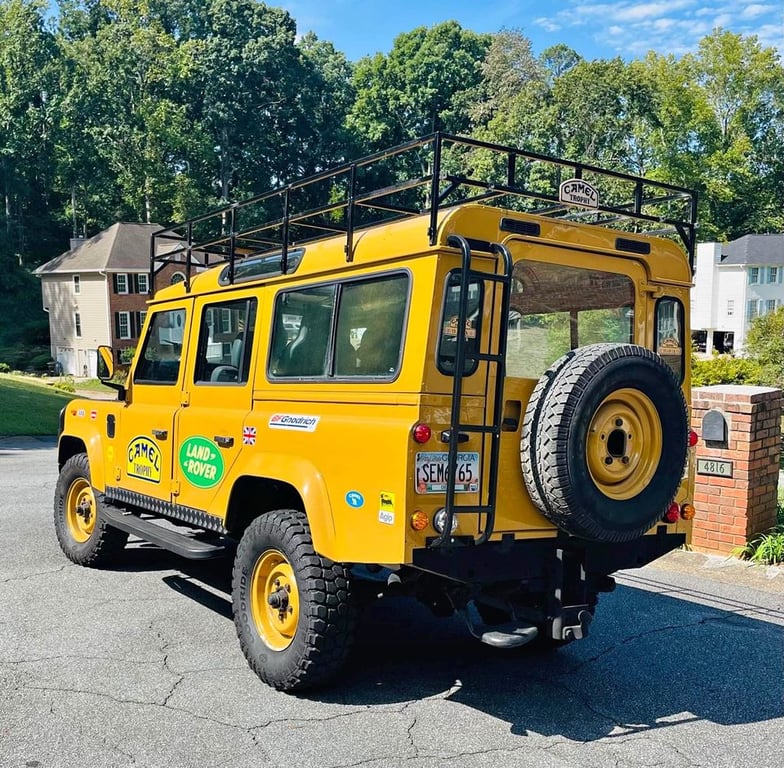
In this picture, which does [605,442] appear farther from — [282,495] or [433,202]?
[282,495]

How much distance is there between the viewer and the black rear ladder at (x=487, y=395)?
3725mm

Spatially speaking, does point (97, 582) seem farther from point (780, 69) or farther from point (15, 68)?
point (780, 69)

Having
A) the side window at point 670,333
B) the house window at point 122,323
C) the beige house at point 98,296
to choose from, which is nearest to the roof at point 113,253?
the beige house at point 98,296

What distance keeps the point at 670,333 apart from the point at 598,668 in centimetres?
208

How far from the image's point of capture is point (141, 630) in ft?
17.2

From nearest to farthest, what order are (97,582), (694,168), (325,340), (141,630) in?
(325,340), (141,630), (97,582), (694,168)

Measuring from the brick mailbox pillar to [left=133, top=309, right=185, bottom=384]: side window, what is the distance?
4.67 meters

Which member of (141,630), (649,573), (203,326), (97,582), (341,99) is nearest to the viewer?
(141,630)

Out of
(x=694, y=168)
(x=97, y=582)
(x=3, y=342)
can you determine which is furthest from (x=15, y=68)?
(x=97, y=582)

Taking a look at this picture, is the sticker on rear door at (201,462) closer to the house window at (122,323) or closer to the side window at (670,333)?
the side window at (670,333)

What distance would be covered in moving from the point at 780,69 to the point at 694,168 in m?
10.5

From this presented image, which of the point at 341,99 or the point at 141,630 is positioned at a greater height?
the point at 341,99

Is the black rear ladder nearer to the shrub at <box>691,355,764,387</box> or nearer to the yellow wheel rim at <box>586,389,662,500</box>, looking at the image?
the yellow wheel rim at <box>586,389,662,500</box>

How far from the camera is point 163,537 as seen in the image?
5.47 metres
